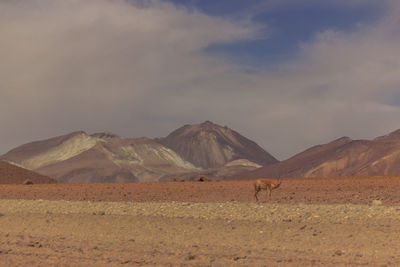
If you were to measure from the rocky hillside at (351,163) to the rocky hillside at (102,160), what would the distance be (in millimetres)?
37690

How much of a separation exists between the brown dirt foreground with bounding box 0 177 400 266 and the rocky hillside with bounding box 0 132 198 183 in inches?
4806

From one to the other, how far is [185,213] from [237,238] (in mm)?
5586

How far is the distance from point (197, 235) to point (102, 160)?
14726cm

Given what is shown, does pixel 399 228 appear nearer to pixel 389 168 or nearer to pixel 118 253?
pixel 118 253

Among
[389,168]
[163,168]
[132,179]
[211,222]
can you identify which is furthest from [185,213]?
[163,168]

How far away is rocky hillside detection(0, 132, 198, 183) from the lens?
146 metres

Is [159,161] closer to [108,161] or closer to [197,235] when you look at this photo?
[108,161]

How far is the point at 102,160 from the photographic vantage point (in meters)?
158

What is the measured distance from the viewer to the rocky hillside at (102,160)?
146m

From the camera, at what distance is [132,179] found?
5591 inches

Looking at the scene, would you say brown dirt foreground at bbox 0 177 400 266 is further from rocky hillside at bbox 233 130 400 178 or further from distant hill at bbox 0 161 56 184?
rocky hillside at bbox 233 130 400 178

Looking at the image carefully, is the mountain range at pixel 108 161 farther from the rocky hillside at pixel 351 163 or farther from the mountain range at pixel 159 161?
the rocky hillside at pixel 351 163

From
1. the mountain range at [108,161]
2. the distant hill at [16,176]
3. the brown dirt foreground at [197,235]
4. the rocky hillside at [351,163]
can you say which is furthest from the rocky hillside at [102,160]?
the brown dirt foreground at [197,235]

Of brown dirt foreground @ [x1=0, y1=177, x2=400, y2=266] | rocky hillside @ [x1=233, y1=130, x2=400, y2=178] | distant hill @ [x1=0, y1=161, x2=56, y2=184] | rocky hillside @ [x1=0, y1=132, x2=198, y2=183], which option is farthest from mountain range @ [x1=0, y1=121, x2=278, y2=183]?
brown dirt foreground @ [x1=0, y1=177, x2=400, y2=266]
